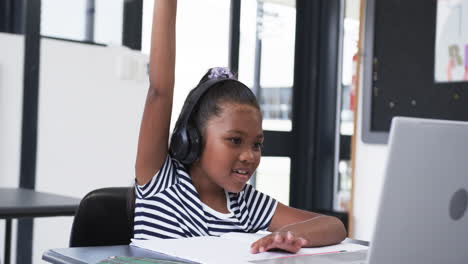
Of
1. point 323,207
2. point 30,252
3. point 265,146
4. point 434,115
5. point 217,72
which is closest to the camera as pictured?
point 217,72

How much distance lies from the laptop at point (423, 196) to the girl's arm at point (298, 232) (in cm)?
25

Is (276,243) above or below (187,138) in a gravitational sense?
below

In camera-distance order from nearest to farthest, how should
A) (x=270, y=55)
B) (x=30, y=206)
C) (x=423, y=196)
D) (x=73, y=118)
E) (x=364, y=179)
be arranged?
1. (x=423, y=196)
2. (x=30, y=206)
3. (x=73, y=118)
4. (x=364, y=179)
5. (x=270, y=55)

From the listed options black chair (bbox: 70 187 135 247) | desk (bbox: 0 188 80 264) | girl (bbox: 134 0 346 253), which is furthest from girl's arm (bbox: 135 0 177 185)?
desk (bbox: 0 188 80 264)

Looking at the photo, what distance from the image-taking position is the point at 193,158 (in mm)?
1385

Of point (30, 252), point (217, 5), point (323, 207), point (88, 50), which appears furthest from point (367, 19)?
point (30, 252)

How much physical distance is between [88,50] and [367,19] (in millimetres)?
1454

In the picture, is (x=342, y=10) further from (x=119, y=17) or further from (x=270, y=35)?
(x=119, y=17)

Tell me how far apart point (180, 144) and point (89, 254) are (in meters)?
0.39

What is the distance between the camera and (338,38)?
3.93 meters

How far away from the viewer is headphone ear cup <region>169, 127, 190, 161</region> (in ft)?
4.51

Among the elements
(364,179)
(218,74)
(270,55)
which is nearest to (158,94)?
(218,74)

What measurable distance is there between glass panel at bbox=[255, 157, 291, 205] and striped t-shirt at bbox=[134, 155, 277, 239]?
2.35 metres

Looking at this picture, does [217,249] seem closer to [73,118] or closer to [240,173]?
[240,173]
